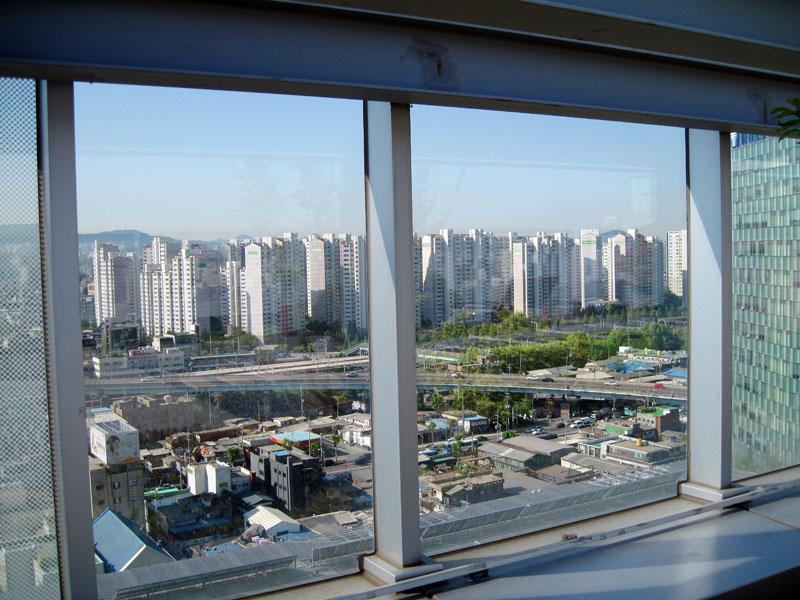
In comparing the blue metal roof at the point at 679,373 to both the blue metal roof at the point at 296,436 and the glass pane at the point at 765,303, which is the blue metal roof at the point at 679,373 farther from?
the blue metal roof at the point at 296,436

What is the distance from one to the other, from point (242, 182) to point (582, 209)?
5.24ft

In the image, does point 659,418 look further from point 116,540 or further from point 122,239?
point 122,239

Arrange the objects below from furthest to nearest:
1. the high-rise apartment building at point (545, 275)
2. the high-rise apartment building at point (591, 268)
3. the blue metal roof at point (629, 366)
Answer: the blue metal roof at point (629, 366), the high-rise apartment building at point (591, 268), the high-rise apartment building at point (545, 275)

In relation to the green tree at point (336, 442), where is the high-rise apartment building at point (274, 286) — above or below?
above

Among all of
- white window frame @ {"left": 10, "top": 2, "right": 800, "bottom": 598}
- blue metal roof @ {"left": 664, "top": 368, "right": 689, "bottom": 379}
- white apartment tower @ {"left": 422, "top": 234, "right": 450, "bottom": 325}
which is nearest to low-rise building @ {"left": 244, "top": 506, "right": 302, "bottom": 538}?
white window frame @ {"left": 10, "top": 2, "right": 800, "bottom": 598}

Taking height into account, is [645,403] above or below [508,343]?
below

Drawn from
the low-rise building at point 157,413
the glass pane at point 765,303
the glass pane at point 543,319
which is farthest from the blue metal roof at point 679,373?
the low-rise building at point 157,413

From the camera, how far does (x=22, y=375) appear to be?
67.2 inches

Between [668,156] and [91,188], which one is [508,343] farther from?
[91,188]

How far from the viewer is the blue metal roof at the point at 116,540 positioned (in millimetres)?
1830

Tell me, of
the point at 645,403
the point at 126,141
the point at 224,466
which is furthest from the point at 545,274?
the point at 126,141

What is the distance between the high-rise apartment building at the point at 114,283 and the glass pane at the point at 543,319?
107 cm

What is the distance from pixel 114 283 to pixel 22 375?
37 centimetres

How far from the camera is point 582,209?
2811mm
